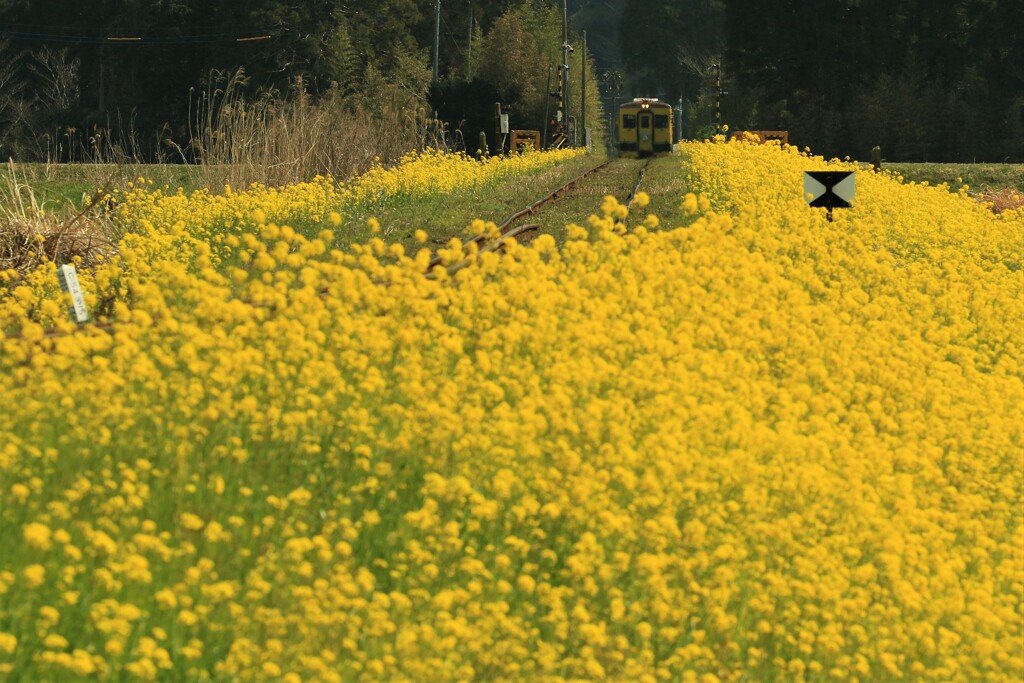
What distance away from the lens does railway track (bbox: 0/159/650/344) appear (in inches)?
283

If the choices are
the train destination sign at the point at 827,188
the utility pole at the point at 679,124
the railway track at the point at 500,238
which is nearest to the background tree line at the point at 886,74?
the utility pole at the point at 679,124

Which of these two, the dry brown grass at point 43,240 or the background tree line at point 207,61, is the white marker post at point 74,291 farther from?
the background tree line at point 207,61

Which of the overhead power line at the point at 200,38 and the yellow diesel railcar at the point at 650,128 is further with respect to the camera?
the overhead power line at the point at 200,38

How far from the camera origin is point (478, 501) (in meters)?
5.81

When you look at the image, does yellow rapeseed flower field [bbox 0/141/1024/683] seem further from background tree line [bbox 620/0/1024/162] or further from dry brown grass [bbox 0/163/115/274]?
background tree line [bbox 620/0/1024/162]

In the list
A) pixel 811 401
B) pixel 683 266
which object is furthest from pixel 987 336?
pixel 811 401

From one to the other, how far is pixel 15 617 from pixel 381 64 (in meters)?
70.5

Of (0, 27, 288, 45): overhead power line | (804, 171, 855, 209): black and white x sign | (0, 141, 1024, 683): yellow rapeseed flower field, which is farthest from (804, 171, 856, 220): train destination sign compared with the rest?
(0, 27, 288, 45): overhead power line

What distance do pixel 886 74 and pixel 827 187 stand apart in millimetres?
45006

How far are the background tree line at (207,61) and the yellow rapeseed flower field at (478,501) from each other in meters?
56.4

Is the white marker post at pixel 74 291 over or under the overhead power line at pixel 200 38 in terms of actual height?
over

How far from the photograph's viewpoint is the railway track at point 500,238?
7195mm

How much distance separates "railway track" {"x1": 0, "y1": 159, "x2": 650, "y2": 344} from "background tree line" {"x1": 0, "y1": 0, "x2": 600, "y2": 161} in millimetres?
29537

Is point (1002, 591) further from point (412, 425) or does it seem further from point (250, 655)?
point (250, 655)
